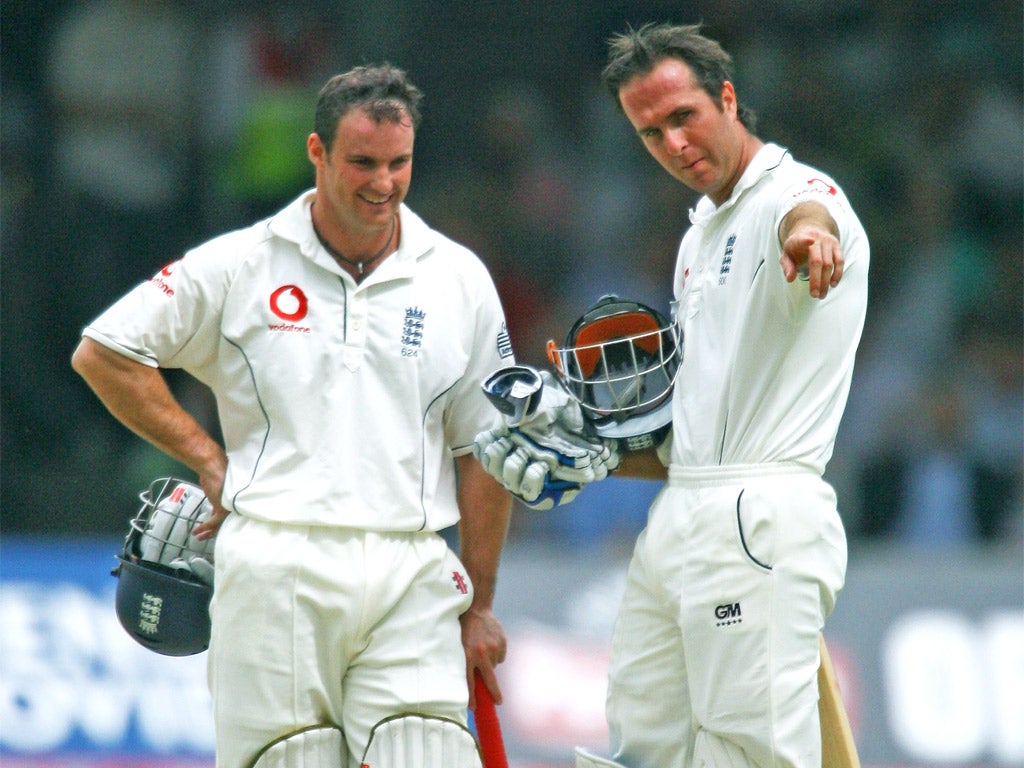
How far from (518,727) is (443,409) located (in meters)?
2.94

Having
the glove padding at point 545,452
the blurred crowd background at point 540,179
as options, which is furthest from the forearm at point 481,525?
the blurred crowd background at point 540,179

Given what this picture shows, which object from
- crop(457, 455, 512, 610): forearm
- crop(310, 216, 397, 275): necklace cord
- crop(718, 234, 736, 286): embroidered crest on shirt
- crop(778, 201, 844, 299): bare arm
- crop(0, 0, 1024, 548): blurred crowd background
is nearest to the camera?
crop(778, 201, 844, 299): bare arm

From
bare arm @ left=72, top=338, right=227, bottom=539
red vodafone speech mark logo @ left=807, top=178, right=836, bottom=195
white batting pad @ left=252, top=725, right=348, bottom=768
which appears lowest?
white batting pad @ left=252, top=725, right=348, bottom=768

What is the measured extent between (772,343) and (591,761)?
3.47 ft

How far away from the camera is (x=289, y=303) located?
3912 mm

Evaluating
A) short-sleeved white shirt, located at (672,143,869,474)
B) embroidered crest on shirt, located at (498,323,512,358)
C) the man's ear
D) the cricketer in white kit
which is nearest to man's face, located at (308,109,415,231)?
the man's ear

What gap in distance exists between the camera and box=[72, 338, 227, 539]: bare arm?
392cm

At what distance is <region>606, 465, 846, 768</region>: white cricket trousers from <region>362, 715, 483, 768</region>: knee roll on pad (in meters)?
0.46

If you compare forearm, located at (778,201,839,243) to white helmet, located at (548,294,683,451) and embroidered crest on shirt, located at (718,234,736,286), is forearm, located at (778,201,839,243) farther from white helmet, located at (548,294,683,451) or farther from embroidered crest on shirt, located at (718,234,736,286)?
white helmet, located at (548,294,683,451)

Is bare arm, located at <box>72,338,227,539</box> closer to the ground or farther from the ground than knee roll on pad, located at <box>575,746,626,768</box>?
farther from the ground

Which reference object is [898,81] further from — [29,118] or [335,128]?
[335,128]

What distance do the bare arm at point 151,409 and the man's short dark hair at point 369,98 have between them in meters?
0.71

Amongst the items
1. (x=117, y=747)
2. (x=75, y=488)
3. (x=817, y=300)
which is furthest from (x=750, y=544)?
(x=75, y=488)

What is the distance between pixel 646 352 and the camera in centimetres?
398
